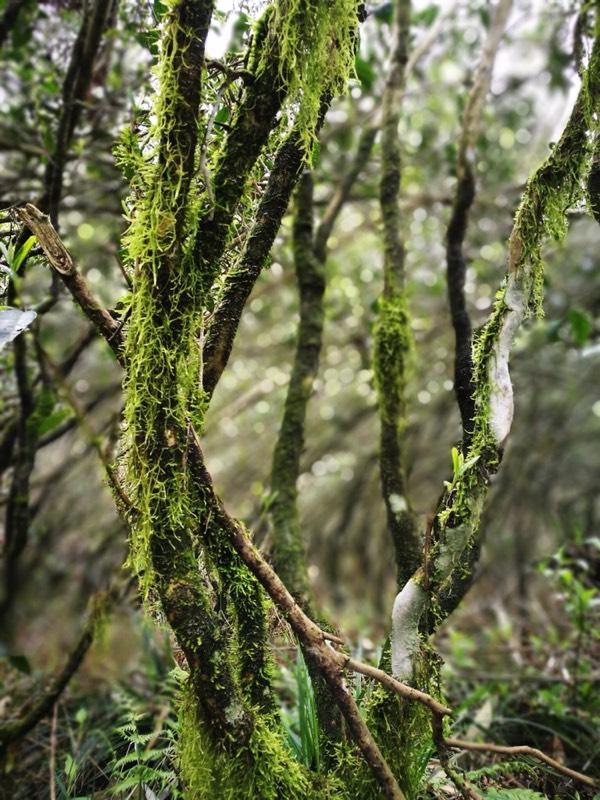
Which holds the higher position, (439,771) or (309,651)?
(309,651)

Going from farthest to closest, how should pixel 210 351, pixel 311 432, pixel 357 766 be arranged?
pixel 311 432 → pixel 210 351 → pixel 357 766

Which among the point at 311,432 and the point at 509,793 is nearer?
the point at 509,793

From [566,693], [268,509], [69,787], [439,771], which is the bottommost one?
[566,693]

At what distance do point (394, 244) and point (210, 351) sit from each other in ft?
3.43

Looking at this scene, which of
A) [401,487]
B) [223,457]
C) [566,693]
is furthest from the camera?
[223,457]

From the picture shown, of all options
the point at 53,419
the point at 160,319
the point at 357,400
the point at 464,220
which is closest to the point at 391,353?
the point at 464,220

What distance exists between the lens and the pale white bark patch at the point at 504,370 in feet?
4.75

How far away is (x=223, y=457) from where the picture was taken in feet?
30.8

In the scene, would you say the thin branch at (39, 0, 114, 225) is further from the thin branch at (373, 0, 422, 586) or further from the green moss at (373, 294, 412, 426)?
the green moss at (373, 294, 412, 426)

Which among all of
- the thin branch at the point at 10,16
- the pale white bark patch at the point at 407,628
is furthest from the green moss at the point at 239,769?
the thin branch at the point at 10,16

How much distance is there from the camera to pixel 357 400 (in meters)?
7.41

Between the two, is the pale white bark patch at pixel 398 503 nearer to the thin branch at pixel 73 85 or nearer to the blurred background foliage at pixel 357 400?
the blurred background foliage at pixel 357 400

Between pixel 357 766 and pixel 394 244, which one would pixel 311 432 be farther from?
pixel 357 766

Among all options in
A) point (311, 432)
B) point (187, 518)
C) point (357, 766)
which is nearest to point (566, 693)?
point (357, 766)
